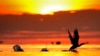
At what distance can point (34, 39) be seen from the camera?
85.4 m

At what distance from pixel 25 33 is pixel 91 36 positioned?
45.0 feet

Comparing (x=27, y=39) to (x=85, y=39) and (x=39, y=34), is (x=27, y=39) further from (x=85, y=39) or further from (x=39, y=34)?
(x=85, y=39)

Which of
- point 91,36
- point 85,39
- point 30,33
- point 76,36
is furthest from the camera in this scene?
point 30,33

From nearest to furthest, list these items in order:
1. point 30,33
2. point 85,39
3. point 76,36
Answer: point 76,36
point 85,39
point 30,33

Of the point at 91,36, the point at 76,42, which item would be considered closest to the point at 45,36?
the point at 91,36

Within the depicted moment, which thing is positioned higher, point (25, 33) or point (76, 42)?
point (25, 33)

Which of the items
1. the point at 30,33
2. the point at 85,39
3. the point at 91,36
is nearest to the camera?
the point at 85,39

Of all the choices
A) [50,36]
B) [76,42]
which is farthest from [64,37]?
[76,42]

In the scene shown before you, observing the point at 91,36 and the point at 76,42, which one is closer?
the point at 76,42

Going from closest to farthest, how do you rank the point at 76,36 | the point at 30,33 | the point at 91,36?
the point at 76,36, the point at 91,36, the point at 30,33

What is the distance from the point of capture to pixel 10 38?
8431 centimetres

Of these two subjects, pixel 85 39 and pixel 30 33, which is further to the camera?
pixel 30 33

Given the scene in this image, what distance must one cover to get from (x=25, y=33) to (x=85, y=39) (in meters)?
16.7

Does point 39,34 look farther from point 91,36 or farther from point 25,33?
point 91,36
